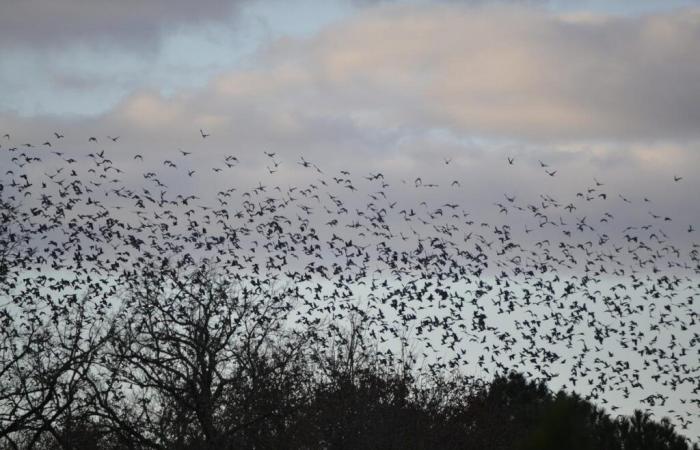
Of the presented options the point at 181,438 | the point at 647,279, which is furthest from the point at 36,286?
the point at 647,279

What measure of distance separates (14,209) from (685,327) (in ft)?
79.1

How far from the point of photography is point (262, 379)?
129 feet

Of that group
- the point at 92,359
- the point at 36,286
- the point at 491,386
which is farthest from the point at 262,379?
the point at 491,386

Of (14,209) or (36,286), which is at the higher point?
(14,209)

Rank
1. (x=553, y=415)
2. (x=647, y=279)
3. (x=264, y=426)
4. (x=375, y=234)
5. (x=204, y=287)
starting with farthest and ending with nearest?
(x=204, y=287) < (x=264, y=426) < (x=647, y=279) < (x=375, y=234) < (x=553, y=415)

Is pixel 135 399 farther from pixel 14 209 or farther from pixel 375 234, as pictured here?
pixel 375 234

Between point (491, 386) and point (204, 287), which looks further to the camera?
point (491, 386)

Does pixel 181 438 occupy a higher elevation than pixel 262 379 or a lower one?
lower

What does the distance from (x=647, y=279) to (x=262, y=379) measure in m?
A: 15.0

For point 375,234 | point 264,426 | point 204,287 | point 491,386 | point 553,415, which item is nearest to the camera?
point 553,415

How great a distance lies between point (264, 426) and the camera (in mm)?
38625

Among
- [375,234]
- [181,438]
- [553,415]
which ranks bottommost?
[553,415]

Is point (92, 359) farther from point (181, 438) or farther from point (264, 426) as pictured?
point (264, 426)

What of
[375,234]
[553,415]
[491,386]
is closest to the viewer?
[553,415]
